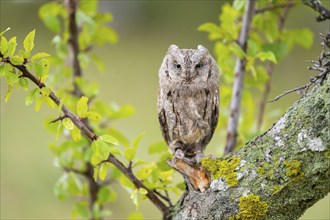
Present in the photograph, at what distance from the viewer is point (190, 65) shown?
2051mm

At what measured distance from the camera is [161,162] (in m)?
2.13

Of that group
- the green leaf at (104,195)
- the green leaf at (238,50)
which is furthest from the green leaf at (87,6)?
the green leaf at (104,195)

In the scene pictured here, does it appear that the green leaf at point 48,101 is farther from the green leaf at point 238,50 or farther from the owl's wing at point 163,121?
the green leaf at point 238,50

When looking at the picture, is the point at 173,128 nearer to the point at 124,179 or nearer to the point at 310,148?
the point at 124,179

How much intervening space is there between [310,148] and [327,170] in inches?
2.8

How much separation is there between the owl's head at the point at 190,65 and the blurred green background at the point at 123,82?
202cm

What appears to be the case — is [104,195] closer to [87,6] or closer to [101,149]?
[101,149]

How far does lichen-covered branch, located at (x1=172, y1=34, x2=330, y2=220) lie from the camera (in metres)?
1.47

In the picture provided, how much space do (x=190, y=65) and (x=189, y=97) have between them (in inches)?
4.8

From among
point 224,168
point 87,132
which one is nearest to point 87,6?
point 87,132

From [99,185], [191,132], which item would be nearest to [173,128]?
[191,132]

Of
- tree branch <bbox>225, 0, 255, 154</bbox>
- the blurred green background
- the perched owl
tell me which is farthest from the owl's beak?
the blurred green background

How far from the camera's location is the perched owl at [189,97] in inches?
81.1

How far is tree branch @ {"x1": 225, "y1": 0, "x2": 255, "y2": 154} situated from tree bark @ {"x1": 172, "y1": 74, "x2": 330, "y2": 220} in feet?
1.86
